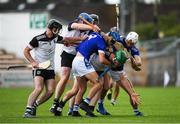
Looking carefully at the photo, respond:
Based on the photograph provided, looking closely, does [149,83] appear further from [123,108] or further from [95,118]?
[95,118]

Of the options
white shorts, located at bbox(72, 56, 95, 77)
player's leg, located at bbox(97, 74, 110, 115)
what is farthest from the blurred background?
white shorts, located at bbox(72, 56, 95, 77)

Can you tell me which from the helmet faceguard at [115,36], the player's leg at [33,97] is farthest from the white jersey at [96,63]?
the player's leg at [33,97]

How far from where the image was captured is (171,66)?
169 ft

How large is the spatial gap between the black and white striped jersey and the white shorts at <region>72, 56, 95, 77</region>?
753 millimetres

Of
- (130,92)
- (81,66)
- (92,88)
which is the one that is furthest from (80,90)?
(130,92)

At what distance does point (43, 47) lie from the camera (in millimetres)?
21656

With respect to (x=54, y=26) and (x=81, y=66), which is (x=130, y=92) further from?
(x=54, y=26)

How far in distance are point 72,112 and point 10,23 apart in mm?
38608

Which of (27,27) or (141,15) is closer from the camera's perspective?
(27,27)

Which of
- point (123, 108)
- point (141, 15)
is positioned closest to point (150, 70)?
point (123, 108)

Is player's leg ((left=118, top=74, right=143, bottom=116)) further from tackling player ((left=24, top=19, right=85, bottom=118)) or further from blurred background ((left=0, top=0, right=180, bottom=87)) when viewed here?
blurred background ((left=0, top=0, right=180, bottom=87))

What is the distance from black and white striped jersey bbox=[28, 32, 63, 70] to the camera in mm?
21594

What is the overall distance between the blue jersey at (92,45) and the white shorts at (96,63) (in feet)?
1.60

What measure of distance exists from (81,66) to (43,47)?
1.10m
